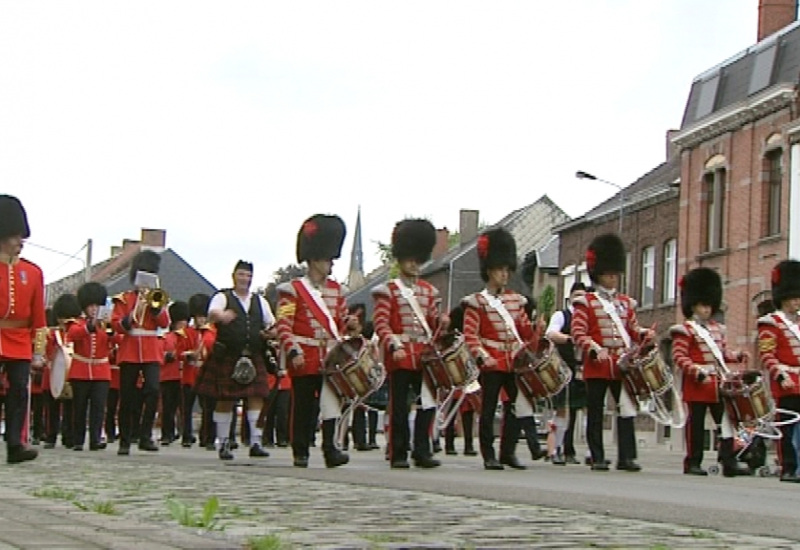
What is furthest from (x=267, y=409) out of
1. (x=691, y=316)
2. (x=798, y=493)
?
(x=798, y=493)

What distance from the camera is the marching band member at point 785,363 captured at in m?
16.6

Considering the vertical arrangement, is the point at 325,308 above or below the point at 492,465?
→ above

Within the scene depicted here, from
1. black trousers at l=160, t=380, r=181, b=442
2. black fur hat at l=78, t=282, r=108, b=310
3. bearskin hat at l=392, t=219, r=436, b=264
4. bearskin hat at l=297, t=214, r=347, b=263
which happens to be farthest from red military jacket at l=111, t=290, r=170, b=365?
black trousers at l=160, t=380, r=181, b=442

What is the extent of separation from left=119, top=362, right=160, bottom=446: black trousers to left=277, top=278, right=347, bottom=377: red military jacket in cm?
388

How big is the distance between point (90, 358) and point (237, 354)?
3.91 meters

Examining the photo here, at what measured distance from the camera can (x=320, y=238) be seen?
51.5 feet

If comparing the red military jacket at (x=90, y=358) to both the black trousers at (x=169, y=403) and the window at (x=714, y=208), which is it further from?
the window at (x=714, y=208)

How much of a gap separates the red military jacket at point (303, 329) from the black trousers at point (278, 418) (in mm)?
9305

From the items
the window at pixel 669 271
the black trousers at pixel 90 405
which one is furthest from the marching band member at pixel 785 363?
the window at pixel 669 271

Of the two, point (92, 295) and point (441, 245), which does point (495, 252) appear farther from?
point (441, 245)

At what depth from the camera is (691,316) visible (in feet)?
58.3

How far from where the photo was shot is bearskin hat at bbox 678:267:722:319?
17.7 meters

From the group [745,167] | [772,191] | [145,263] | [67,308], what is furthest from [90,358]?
[745,167]

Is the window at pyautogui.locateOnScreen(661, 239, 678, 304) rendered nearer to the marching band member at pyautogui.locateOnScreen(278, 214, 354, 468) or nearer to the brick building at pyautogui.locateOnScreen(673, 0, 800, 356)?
the brick building at pyautogui.locateOnScreen(673, 0, 800, 356)
